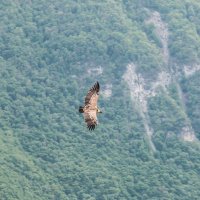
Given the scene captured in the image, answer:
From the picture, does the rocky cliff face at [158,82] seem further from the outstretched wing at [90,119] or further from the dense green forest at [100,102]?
the outstretched wing at [90,119]

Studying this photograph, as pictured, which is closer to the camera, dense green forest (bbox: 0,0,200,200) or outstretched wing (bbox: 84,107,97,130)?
outstretched wing (bbox: 84,107,97,130)

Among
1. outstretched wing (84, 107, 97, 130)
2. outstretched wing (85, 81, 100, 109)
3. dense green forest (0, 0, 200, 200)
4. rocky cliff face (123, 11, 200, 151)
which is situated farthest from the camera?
rocky cliff face (123, 11, 200, 151)

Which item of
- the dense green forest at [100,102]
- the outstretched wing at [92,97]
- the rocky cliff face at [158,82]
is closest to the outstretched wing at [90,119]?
the outstretched wing at [92,97]

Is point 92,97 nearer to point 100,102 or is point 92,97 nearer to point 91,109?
point 91,109

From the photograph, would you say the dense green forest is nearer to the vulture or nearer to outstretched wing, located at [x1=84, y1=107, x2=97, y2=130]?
the vulture

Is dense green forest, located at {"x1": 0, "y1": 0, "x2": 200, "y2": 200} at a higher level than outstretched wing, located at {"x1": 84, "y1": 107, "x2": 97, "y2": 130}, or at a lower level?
lower

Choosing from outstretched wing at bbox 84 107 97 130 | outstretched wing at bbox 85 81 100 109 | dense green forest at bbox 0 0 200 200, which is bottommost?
dense green forest at bbox 0 0 200 200

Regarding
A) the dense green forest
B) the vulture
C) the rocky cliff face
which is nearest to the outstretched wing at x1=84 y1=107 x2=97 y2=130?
the vulture
